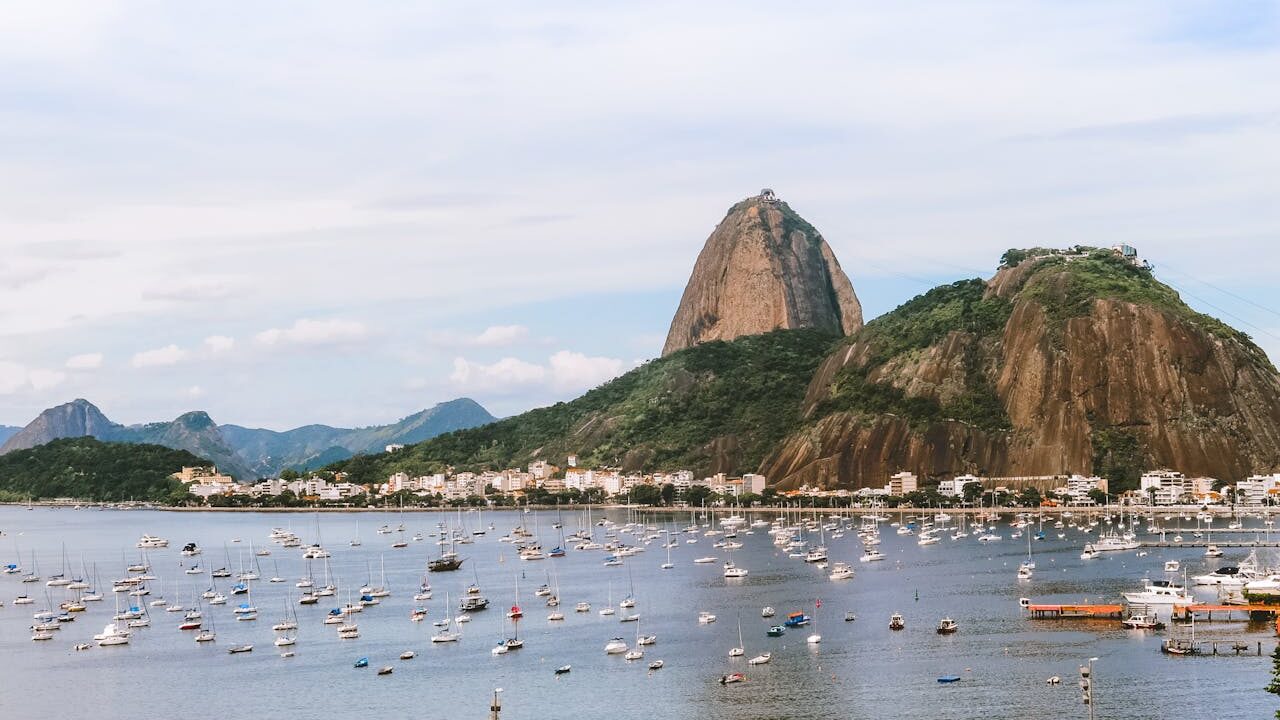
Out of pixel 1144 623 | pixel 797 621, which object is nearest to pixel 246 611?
pixel 797 621

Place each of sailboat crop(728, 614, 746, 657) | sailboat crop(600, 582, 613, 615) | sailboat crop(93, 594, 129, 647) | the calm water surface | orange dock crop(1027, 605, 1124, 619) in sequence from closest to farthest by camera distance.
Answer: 1. the calm water surface
2. sailboat crop(728, 614, 746, 657)
3. orange dock crop(1027, 605, 1124, 619)
4. sailboat crop(93, 594, 129, 647)
5. sailboat crop(600, 582, 613, 615)

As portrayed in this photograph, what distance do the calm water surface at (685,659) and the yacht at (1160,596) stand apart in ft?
13.0

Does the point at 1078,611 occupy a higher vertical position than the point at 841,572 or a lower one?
lower

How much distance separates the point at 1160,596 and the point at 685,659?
31.7 meters

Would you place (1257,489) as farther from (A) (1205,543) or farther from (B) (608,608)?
(B) (608,608)

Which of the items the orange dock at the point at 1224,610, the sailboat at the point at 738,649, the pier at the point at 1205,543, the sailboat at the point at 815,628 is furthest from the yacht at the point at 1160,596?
the pier at the point at 1205,543

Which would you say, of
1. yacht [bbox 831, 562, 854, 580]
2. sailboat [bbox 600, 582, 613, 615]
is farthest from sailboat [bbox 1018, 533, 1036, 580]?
sailboat [bbox 600, 582, 613, 615]

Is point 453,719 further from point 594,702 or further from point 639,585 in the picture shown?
point 639,585

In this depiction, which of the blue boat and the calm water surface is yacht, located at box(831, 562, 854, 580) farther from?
the blue boat

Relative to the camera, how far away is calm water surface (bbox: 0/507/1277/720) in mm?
71750

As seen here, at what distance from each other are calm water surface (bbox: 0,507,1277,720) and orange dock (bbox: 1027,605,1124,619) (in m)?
2.57

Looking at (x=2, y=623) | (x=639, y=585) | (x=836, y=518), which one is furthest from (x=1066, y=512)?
(x=2, y=623)

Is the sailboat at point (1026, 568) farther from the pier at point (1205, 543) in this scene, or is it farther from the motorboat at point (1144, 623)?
the motorboat at point (1144, 623)

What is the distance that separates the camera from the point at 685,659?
276 ft
